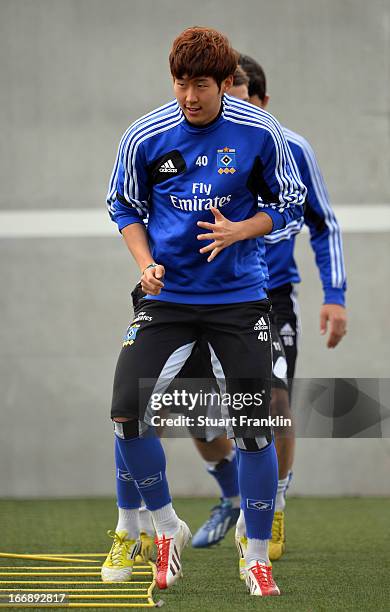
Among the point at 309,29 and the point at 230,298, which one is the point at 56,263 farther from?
the point at 230,298

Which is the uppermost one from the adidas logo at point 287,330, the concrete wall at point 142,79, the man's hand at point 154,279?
the concrete wall at point 142,79

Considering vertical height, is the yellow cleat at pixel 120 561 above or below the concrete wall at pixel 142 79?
below

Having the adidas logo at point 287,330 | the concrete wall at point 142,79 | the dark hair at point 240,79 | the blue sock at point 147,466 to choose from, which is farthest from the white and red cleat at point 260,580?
the concrete wall at point 142,79

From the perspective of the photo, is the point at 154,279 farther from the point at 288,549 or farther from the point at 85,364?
the point at 85,364

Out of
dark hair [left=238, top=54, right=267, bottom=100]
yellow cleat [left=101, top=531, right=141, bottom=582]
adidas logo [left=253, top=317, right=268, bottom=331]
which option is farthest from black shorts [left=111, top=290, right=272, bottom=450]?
dark hair [left=238, top=54, right=267, bottom=100]

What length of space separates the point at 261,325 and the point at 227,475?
1349mm

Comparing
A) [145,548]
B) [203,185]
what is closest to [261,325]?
[203,185]

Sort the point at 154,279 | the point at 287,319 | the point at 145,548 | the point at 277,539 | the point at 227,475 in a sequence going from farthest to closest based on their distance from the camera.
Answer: the point at 227,475
the point at 287,319
the point at 277,539
the point at 145,548
the point at 154,279

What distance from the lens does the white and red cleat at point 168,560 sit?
9.26 feet

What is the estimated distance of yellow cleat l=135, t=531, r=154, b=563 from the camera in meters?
3.49

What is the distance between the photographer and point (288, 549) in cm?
400

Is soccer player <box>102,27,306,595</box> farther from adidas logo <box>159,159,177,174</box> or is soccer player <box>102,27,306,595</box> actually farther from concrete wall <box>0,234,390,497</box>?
concrete wall <box>0,234,390,497</box>

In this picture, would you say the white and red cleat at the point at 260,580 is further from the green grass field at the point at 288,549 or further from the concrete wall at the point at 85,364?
the concrete wall at the point at 85,364

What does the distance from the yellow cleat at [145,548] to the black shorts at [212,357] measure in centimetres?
82
